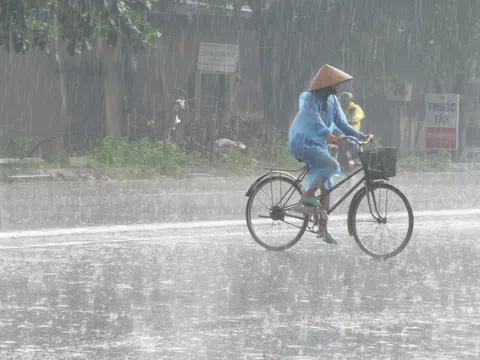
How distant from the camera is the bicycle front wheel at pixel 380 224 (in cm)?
973

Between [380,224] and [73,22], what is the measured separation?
10.5m

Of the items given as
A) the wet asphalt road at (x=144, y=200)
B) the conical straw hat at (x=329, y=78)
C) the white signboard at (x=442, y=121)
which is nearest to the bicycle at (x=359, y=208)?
the conical straw hat at (x=329, y=78)

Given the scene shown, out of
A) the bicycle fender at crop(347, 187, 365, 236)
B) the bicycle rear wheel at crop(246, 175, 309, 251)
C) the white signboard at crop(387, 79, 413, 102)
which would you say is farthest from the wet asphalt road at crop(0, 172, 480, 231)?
the white signboard at crop(387, 79, 413, 102)

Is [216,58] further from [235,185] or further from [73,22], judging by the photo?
[235,185]

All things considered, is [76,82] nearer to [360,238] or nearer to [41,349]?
[360,238]

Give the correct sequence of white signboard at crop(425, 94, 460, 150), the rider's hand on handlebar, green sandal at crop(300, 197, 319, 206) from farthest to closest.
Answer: white signboard at crop(425, 94, 460, 150) < green sandal at crop(300, 197, 319, 206) < the rider's hand on handlebar

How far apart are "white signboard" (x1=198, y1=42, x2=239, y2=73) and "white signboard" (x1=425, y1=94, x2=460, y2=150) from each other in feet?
17.8

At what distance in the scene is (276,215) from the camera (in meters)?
10.2

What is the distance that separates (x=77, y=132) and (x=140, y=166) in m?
5.68

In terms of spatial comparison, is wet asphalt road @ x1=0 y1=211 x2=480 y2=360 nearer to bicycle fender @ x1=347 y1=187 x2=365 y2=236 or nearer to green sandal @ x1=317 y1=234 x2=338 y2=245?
green sandal @ x1=317 y1=234 x2=338 y2=245

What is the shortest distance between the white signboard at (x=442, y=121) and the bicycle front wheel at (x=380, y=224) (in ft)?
61.3

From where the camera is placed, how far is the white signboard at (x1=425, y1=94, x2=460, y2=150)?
28.1 metres

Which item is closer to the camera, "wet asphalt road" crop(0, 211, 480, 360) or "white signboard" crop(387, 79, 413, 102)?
"wet asphalt road" crop(0, 211, 480, 360)

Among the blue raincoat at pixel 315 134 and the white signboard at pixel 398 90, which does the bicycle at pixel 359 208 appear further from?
the white signboard at pixel 398 90
